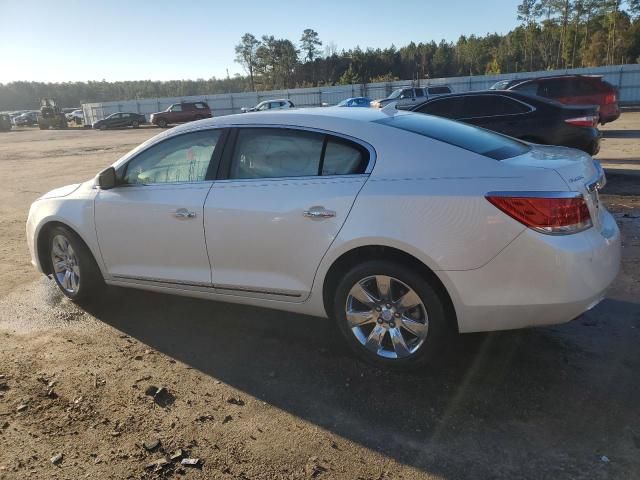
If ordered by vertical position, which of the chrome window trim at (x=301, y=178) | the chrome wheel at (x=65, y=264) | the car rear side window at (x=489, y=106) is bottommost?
the chrome wheel at (x=65, y=264)

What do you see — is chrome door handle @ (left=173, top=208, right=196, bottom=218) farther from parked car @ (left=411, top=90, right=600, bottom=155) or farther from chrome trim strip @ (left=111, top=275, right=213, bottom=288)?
parked car @ (left=411, top=90, right=600, bottom=155)

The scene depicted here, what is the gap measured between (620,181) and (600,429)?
25.6 feet

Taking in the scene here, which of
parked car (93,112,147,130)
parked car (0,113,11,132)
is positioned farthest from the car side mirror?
parked car (0,113,11,132)

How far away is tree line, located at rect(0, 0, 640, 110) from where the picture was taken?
6103cm

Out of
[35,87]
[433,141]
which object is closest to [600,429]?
[433,141]

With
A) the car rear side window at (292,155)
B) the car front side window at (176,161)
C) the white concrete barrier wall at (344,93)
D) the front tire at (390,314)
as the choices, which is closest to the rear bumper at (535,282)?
the front tire at (390,314)

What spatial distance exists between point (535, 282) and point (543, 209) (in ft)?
1.32

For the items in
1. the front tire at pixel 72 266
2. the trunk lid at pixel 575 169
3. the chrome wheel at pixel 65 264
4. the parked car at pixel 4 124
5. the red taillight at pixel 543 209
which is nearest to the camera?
the red taillight at pixel 543 209

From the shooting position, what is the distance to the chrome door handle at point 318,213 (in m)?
3.34

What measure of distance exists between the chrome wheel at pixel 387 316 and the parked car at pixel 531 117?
6808 millimetres

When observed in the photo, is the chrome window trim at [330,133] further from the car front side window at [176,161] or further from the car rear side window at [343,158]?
the car front side window at [176,161]

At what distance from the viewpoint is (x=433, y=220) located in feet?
10.0

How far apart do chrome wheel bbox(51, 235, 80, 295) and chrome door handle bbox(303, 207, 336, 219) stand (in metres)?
2.48

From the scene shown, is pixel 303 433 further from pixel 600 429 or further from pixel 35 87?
pixel 35 87
